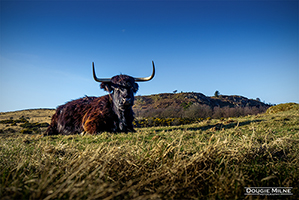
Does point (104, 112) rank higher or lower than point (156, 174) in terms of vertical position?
higher

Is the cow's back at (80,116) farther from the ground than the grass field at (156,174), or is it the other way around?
the cow's back at (80,116)

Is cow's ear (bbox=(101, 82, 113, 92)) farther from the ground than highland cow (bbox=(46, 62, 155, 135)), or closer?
farther from the ground

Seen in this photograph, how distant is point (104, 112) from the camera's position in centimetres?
662

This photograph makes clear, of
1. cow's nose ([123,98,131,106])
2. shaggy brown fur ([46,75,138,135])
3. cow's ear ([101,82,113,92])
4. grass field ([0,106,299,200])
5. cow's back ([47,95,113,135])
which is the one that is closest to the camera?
grass field ([0,106,299,200])

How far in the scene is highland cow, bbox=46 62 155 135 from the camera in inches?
249

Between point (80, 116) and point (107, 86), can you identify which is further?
point (80, 116)

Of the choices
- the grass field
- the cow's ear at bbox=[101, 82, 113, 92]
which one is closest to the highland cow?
the cow's ear at bbox=[101, 82, 113, 92]

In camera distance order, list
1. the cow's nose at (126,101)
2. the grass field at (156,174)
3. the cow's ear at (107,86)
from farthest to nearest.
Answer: the cow's ear at (107,86) < the cow's nose at (126,101) < the grass field at (156,174)

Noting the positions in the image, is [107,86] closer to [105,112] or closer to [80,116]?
[105,112]

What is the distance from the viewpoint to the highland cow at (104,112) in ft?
20.7

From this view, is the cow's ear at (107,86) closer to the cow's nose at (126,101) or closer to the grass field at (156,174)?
the cow's nose at (126,101)

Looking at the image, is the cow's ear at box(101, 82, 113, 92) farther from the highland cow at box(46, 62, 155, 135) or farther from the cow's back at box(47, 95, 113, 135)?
the cow's back at box(47, 95, 113, 135)

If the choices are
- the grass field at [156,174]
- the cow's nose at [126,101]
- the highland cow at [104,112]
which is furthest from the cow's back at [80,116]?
the grass field at [156,174]

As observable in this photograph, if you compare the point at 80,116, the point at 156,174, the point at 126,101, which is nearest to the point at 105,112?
the point at 126,101
